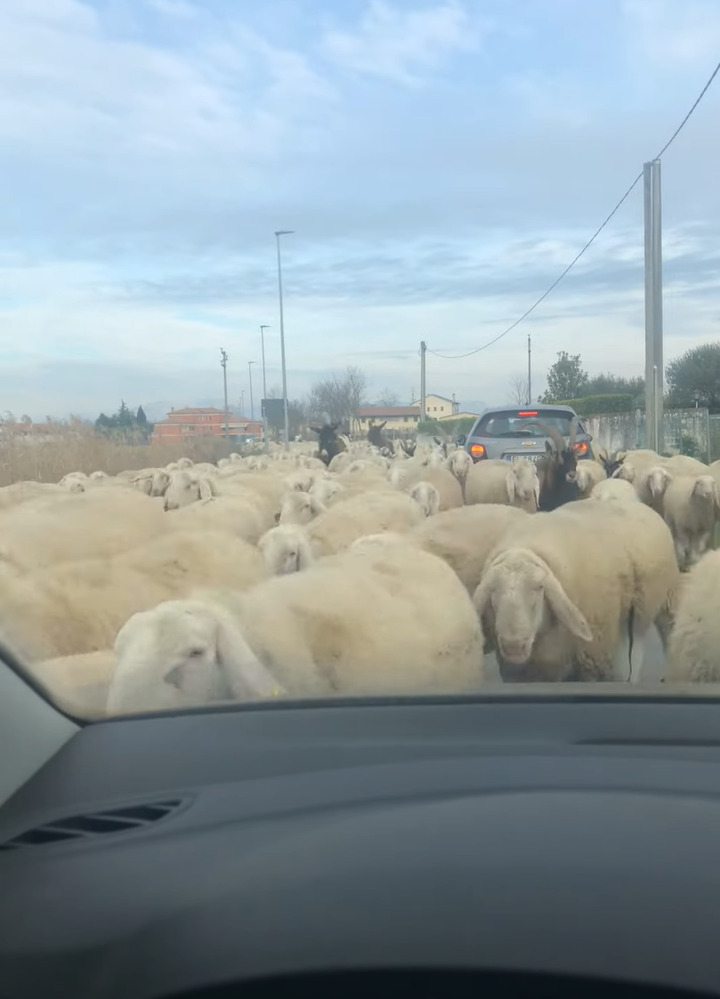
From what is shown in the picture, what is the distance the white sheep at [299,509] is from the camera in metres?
9.27

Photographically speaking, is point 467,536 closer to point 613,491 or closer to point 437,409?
point 613,491

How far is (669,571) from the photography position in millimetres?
7027

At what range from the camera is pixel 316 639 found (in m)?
4.60

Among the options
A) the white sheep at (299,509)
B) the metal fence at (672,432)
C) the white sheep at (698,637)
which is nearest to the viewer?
the white sheep at (698,637)

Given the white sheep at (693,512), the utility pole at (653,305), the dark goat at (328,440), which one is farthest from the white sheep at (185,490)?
the dark goat at (328,440)

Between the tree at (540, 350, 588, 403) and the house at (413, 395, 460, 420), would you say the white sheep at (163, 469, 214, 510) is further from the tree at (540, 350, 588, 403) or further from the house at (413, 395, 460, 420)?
the tree at (540, 350, 588, 403)

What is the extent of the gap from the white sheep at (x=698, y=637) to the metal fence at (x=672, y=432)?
43.6ft

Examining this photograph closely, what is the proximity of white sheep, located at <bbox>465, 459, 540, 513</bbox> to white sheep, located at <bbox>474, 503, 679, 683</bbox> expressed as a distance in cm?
391

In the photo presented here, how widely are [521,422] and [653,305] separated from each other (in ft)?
23.3

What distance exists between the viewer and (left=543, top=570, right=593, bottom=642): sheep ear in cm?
549

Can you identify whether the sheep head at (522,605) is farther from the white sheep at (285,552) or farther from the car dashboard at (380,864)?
the car dashboard at (380,864)

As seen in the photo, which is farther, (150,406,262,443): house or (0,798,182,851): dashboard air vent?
(150,406,262,443): house

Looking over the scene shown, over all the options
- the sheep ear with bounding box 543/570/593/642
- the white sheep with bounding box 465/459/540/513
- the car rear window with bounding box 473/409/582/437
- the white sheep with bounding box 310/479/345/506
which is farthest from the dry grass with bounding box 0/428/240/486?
the sheep ear with bounding box 543/570/593/642

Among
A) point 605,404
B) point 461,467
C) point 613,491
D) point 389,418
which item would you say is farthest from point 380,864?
point 605,404
